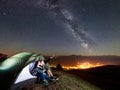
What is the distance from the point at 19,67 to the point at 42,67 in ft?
7.56

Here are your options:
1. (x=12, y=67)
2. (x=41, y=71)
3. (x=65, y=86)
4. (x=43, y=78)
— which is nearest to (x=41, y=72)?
(x=41, y=71)

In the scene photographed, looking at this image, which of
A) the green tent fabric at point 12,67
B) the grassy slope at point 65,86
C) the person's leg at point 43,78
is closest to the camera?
the green tent fabric at point 12,67

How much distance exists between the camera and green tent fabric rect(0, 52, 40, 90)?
15.0m

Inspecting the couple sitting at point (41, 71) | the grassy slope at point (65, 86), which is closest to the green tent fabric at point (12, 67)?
the couple sitting at point (41, 71)

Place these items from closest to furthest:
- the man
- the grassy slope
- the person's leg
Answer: the grassy slope < the person's leg < the man

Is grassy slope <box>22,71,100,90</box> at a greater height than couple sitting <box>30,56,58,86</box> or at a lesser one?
lesser

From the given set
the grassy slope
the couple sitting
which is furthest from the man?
the grassy slope

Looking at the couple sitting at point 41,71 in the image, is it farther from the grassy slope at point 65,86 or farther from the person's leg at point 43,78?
the grassy slope at point 65,86

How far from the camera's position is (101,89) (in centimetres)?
1927

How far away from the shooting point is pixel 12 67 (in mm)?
15672

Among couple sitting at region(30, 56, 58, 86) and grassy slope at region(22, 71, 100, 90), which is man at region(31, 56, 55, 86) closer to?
couple sitting at region(30, 56, 58, 86)

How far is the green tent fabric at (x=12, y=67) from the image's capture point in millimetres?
15008

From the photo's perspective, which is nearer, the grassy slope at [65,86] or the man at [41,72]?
the grassy slope at [65,86]

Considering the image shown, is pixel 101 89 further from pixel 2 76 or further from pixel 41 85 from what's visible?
pixel 2 76
